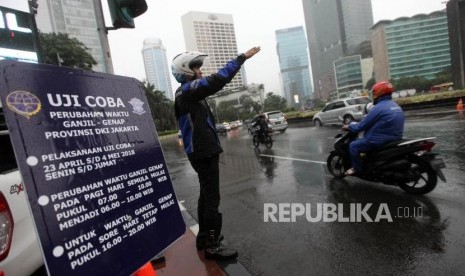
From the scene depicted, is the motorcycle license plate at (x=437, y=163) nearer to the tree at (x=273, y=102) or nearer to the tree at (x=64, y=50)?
the tree at (x=64, y=50)

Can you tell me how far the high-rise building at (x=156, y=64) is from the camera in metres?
111

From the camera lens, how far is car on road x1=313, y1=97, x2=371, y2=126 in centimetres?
1698

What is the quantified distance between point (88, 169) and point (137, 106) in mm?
627

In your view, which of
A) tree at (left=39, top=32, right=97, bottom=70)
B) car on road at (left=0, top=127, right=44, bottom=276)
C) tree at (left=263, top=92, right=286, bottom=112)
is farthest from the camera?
tree at (left=263, top=92, right=286, bottom=112)

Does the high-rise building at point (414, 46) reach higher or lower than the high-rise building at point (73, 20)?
lower

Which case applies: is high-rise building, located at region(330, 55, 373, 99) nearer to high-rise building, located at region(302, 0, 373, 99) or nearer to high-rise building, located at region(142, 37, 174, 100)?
high-rise building, located at region(302, 0, 373, 99)

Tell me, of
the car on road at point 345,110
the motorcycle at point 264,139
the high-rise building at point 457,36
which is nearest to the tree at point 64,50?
the car on road at point 345,110

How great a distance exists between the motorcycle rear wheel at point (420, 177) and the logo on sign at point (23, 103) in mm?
4396

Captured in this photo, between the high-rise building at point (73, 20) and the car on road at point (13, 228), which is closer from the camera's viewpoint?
the car on road at point (13, 228)

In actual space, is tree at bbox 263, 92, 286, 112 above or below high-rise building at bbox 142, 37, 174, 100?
below

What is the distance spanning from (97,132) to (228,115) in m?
94.0

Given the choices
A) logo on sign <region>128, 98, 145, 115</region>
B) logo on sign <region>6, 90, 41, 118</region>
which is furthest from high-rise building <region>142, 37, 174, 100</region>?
logo on sign <region>6, 90, 41, 118</region>

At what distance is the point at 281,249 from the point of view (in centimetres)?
320

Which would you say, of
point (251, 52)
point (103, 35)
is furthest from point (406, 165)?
point (103, 35)
